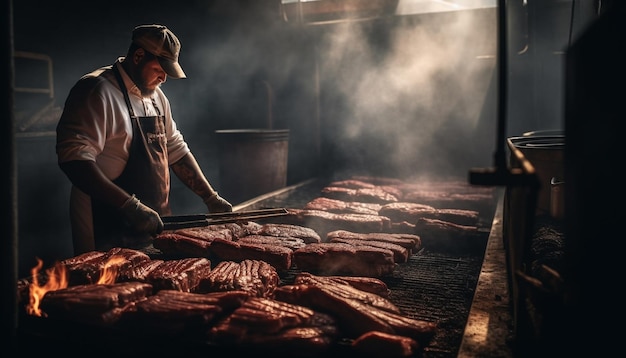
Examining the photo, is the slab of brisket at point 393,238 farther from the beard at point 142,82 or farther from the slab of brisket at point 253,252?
the beard at point 142,82

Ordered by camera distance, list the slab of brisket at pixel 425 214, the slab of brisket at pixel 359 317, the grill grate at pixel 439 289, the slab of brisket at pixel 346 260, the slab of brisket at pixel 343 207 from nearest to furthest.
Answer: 1. the slab of brisket at pixel 359 317
2. the grill grate at pixel 439 289
3. the slab of brisket at pixel 346 260
4. the slab of brisket at pixel 425 214
5. the slab of brisket at pixel 343 207

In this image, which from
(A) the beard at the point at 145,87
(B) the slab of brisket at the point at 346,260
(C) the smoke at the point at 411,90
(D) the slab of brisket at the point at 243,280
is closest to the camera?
(D) the slab of brisket at the point at 243,280

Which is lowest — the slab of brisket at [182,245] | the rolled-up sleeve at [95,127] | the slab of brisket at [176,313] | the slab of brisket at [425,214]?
the slab of brisket at [176,313]

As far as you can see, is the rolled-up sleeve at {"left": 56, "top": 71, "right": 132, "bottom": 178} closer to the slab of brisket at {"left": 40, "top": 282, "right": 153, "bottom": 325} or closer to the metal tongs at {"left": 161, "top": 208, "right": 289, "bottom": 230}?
the metal tongs at {"left": 161, "top": 208, "right": 289, "bottom": 230}

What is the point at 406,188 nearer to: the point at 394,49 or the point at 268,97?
the point at 394,49

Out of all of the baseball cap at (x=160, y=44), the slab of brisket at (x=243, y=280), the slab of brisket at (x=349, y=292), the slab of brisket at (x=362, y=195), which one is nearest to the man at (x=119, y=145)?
the baseball cap at (x=160, y=44)

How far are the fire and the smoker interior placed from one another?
6.9 inches

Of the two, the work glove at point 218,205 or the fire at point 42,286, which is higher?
the work glove at point 218,205

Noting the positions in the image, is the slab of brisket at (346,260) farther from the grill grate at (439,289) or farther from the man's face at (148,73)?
the man's face at (148,73)

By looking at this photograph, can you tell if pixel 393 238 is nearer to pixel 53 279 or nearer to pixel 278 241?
pixel 278 241

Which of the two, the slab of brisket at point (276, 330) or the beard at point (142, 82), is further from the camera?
the beard at point (142, 82)

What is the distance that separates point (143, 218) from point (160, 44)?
1585 mm

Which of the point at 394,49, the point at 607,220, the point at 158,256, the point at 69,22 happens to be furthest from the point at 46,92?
the point at 607,220

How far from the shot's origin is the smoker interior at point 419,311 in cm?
238
